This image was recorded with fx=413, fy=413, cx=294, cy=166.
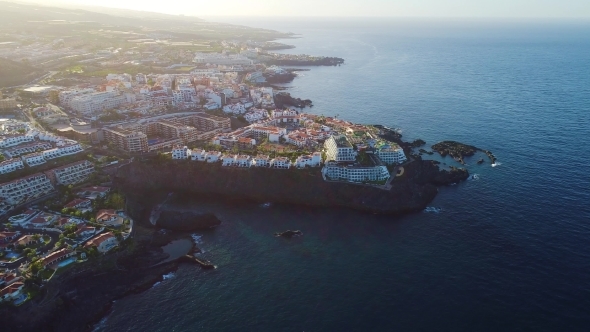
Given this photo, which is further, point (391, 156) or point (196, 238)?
point (391, 156)

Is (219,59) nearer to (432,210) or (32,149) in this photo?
(32,149)

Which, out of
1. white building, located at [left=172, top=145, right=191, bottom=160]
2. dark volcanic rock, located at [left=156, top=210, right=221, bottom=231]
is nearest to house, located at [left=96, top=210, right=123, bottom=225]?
dark volcanic rock, located at [left=156, top=210, right=221, bottom=231]

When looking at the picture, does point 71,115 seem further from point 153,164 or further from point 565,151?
point 565,151

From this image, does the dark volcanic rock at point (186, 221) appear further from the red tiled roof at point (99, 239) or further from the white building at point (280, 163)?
the white building at point (280, 163)

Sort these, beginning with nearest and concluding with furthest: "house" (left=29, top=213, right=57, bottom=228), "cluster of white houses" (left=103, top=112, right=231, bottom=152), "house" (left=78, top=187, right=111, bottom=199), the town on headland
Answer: the town on headland < "house" (left=29, top=213, right=57, bottom=228) < "house" (left=78, top=187, right=111, bottom=199) < "cluster of white houses" (left=103, top=112, right=231, bottom=152)

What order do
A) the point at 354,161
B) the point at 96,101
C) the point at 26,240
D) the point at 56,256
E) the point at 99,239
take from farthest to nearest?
1. the point at 96,101
2. the point at 354,161
3. the point at 99,239
4. the point at 26,240
5. the point at 56,256

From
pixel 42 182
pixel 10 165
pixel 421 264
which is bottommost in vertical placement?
pixel 42 182

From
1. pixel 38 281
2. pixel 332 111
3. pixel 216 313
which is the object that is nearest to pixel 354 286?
pixel 216 313

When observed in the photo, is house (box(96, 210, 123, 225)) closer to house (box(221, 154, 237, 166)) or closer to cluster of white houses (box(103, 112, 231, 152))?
house (box(221, 154, 237, 166))

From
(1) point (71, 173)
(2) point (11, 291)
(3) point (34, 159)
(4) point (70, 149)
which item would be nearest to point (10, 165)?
(3) point (34, 159)
